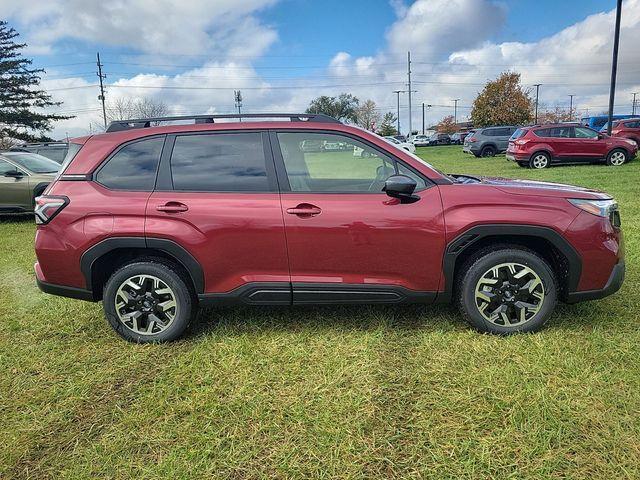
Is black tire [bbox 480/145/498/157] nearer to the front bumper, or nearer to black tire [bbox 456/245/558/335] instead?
the front bumper

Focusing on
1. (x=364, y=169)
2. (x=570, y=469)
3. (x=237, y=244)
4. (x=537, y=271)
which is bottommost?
(x=570, y=469)

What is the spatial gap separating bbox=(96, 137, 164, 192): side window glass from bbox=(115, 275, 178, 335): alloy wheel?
0.72 m

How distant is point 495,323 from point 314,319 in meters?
1.47

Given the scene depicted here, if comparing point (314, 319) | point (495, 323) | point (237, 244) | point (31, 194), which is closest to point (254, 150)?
point (237, 244)

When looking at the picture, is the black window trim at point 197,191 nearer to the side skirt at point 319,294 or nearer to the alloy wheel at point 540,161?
the side skirt at point 319,294

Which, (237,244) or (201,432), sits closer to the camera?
(201,432)

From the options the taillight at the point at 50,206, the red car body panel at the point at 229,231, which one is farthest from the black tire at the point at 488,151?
the taillight at the point at 50,206

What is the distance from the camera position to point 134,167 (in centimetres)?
372

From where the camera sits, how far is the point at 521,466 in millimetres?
2326

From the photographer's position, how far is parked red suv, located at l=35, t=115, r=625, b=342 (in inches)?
138

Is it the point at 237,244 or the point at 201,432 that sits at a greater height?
the point at 237,244

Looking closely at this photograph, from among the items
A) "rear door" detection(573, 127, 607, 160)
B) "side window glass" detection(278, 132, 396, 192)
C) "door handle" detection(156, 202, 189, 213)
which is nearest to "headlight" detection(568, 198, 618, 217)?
"side window glass" detection(278, 132, 396, 192)

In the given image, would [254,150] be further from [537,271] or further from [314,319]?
[537,271]

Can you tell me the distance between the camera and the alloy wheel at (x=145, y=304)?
3693 mm
